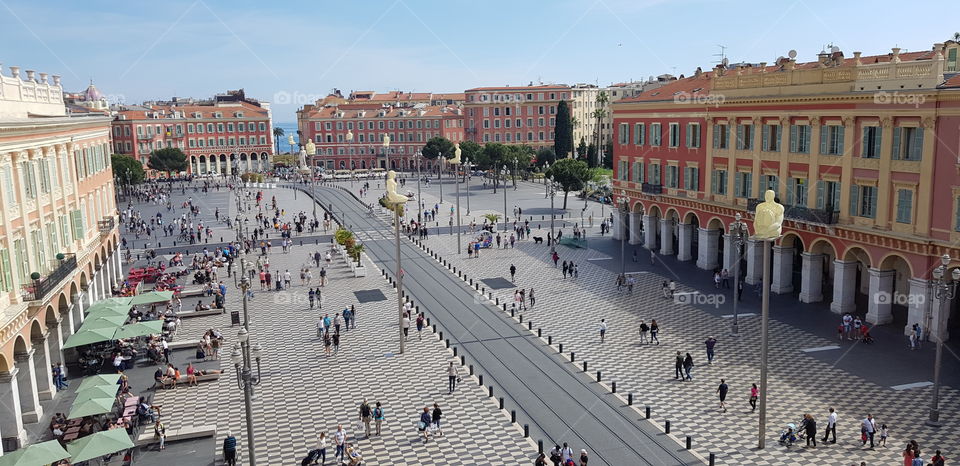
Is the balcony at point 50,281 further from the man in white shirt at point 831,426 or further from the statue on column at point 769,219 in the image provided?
the man in white shirt at point 831,426

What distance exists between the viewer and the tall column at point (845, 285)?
41750mm

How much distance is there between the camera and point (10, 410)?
2742 cm

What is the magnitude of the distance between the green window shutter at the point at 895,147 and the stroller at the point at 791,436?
61.5 feet

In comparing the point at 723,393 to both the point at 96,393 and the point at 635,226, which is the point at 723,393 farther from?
the point at 635,226

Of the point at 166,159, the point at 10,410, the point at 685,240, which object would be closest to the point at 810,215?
the point at 685,240

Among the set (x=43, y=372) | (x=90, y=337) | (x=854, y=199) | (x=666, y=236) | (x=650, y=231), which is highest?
(x=854, y=199)

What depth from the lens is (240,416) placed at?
30547 millimetres

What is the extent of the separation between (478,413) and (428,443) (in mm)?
3256

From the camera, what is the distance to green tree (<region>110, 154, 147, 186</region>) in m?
110

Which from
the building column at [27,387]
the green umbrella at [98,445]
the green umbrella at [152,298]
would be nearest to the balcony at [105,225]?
the green umbrella at [152,298]

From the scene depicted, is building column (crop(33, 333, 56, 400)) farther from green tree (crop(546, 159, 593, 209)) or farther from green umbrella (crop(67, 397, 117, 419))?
green tree (crop(546, 159, 593, 209))

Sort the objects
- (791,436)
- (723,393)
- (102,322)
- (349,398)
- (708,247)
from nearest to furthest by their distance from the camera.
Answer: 1. (791,436)
2. (723,393)
3. (349,398)
4. (102,322)
5. (708,247)

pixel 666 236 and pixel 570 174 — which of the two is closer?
pixel 666 236

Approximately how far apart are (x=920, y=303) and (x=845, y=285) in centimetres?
537
